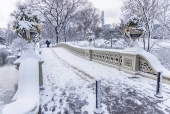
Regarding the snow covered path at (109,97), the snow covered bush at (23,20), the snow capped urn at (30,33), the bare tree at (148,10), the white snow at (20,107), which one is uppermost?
the bare tree at (148,10)

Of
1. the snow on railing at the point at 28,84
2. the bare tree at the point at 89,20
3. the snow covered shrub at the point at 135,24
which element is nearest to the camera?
the snow on railing at the point at 28,84

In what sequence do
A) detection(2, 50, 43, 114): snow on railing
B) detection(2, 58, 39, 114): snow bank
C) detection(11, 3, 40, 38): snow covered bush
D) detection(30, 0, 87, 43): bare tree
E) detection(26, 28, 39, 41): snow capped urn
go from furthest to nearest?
detection(30, 0, 87, 43): bare tree, detection(26, 28, 39, 41): snow capped urn, detection(11, 3, 40, 38): snow covered bush, detection(2, 58, 39, 114): snow bank, detection(2, 50, 43, 114): snow on railing

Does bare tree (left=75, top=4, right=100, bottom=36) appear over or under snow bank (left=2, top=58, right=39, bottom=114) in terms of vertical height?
over

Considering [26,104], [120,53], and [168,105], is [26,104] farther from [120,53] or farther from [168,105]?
[120,53]

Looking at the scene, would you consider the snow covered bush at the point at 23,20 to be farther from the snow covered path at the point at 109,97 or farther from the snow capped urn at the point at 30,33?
the snow covered path at the point at 109,97

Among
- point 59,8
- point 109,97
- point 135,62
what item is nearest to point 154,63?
point 135,62

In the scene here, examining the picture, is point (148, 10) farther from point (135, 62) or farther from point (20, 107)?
point (20, 107)

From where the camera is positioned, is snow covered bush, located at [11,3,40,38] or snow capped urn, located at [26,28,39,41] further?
snow capped urn, located at [26,28,39,41]

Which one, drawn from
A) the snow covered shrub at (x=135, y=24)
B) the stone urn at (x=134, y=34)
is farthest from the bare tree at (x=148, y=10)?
the snow covered shrub at (x=135, y=24)

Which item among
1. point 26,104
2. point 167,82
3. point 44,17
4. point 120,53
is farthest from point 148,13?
point 44,17

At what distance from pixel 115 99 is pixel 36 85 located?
2.19m

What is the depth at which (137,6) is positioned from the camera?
13508mm

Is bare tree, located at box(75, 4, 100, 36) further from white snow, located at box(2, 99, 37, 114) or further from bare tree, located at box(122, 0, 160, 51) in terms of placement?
white snow, located at box(2, 99, 37, 114)

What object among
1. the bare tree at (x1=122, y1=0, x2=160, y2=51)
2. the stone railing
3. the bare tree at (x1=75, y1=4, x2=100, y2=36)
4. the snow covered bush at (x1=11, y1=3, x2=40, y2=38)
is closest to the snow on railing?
the snow covered bush at (x1=11, y1=3, x2=40, y2=38)
